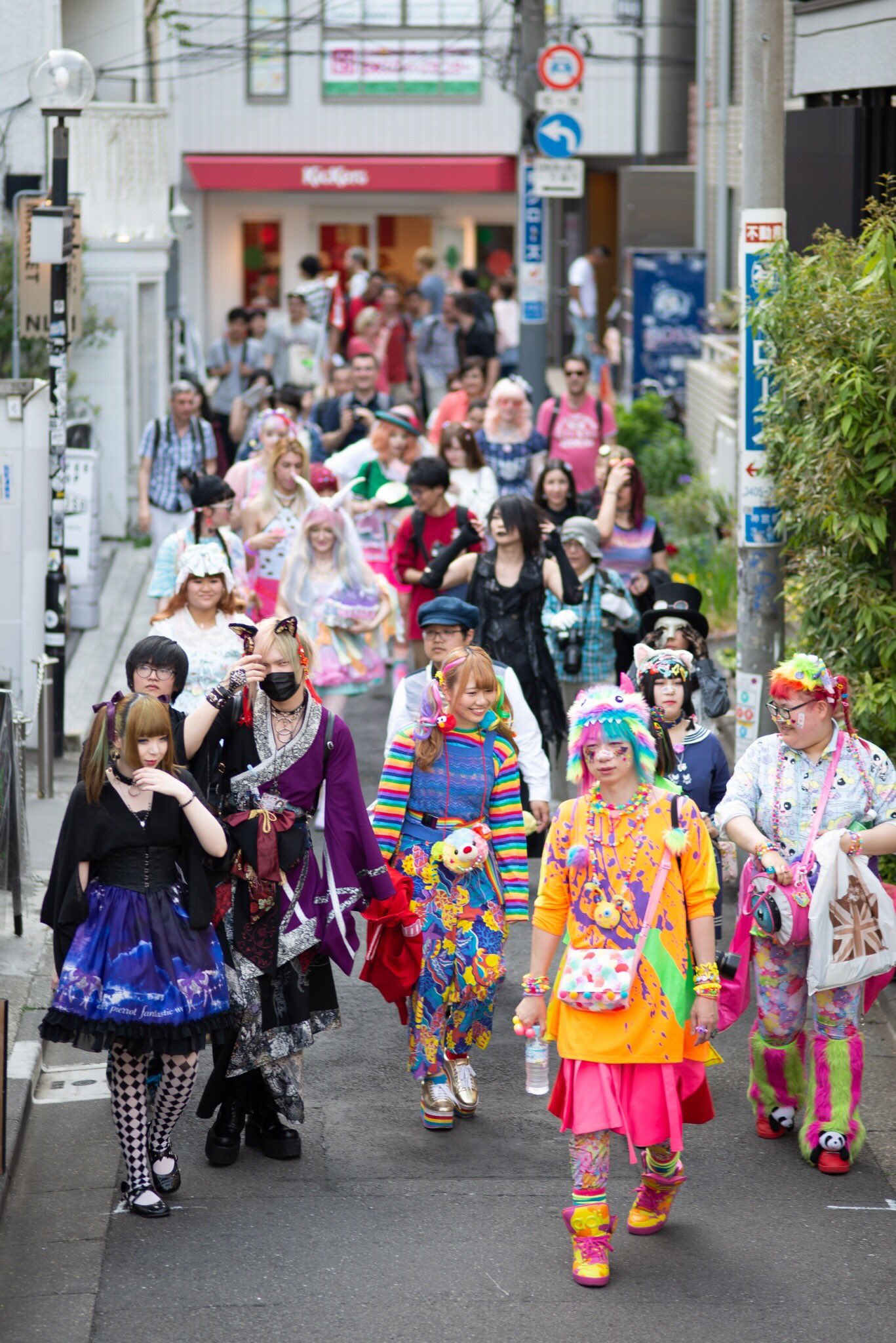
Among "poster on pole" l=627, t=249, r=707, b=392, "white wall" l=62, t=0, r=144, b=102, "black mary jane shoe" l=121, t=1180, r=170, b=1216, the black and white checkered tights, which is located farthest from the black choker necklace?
"poster on pole" l=627, t=249, r=707, b=392

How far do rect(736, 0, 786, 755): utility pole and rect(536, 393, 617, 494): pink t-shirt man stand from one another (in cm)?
456

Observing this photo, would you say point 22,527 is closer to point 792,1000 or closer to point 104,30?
point 792,1000

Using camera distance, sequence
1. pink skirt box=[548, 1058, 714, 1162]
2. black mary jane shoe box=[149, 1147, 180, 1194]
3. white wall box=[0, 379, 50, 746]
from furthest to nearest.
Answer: white wall box=[0, 379, 50, 746] → black mary jane shoe box=[149, 1147, 180, 1194] → pink skirt box=[548, 1058, 714, 1162]

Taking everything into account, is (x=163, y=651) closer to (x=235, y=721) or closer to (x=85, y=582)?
(x=235, y=721)

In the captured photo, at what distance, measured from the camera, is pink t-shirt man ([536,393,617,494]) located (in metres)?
13.1

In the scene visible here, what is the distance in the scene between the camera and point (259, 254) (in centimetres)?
3781

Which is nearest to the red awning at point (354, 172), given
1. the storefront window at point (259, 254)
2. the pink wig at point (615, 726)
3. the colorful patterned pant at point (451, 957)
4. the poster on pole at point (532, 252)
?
the storefront window at point (259, 254)

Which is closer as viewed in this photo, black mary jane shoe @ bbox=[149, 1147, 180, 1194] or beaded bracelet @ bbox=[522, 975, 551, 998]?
beaded bracelet @ bbox=[522, 975, 551, 998]

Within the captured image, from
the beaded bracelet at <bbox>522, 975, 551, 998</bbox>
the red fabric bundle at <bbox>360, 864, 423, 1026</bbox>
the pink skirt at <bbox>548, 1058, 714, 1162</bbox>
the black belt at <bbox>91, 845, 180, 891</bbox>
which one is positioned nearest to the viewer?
the pink skirt at <bbox>548, 1058, 714, 1162</bbox>

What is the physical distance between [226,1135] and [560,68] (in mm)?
13090

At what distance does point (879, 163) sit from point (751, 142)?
9.26 feet

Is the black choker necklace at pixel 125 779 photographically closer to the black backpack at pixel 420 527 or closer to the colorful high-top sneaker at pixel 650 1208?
the colorful high-top sneaker at pixel 650 1208

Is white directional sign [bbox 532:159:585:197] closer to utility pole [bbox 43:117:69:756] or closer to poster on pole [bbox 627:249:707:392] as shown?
poster on pole [bbox 627:249:707:392]

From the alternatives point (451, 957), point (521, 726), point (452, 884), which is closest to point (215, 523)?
point (521, 726)
